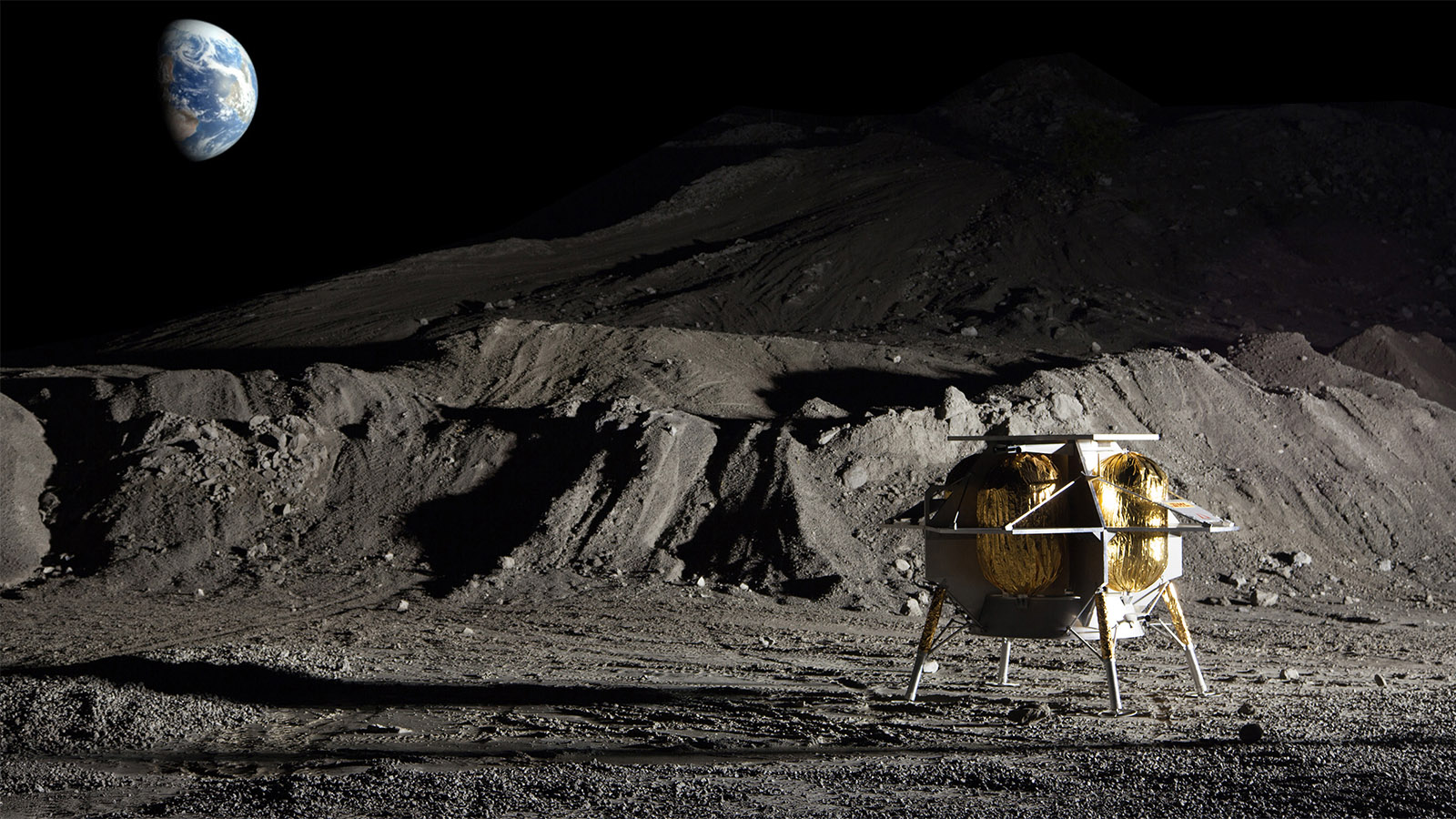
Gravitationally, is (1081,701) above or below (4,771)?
below

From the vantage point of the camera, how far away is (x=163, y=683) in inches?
527

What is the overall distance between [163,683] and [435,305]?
23.2 meters

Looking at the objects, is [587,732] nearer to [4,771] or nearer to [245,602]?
[4,771]

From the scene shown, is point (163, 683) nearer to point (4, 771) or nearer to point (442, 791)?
Answer: point (4, 771)

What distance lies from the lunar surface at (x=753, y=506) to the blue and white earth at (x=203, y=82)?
19.1 feet

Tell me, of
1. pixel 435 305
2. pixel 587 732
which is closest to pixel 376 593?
pixel 587 732

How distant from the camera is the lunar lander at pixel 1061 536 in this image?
10734 millimetres

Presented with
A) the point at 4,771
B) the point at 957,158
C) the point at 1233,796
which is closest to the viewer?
the point at 1233,796

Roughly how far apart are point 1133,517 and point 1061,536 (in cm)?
58

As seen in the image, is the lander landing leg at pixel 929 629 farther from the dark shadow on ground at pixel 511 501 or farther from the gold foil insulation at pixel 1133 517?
the dark shadow on ground at pixel 511 501

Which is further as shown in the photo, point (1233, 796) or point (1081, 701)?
point (1081, 701)

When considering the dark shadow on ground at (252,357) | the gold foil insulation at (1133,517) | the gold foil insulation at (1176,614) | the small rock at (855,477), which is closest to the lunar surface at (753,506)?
the small rock at (855,477)

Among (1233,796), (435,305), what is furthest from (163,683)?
(435,305)

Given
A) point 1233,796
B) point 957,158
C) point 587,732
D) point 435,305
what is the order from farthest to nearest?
point 957,158, point 435,305, point 587,732, point 1233,796
